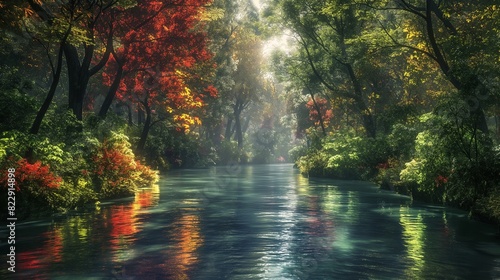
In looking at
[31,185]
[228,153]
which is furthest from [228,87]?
[31,185]

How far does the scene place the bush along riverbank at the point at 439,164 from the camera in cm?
1672

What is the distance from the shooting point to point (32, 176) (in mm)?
16922

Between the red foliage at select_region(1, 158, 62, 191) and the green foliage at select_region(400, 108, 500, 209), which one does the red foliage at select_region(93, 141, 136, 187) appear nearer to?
the red foliage at select_region(1, 158, 62, 191)

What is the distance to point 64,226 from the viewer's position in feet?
51.5

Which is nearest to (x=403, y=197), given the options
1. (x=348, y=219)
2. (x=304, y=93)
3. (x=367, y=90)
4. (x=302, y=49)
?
(x=348, y=219)

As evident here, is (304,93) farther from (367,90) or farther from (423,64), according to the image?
(423,64)

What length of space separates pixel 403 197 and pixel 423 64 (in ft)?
42.4

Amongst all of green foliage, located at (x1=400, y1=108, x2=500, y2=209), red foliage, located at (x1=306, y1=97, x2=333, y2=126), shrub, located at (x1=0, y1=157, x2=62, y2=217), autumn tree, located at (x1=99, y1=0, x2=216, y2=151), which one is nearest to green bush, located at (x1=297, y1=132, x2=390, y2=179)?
green foliage, located at (x1=400, y1=108, x2=500, y2=209)

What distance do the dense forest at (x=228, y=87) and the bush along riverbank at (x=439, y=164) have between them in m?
0.07

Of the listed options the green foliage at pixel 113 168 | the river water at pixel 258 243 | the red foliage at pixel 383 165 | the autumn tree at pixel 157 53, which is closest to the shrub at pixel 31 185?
the river water at pixel 258 243

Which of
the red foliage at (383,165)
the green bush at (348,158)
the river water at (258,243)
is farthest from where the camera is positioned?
the green bush at (348,158)

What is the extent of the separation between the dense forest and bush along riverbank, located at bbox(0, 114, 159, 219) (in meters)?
0.06

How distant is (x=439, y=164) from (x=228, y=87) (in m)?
42.5

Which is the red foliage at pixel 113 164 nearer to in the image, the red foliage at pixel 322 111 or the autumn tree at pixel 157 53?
the autumn tree at pixel 157 53
